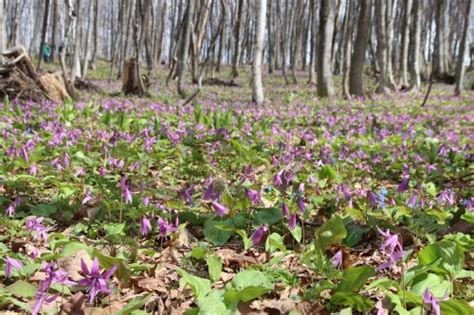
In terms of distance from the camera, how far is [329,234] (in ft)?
7.83

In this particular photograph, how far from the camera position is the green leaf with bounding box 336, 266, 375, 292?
1846 mm

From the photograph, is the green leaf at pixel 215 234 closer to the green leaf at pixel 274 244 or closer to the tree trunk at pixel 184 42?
the green leaf at pixel 274 244

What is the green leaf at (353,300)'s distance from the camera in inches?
71.6

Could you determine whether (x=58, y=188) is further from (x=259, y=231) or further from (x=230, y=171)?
(x=259, y=231)

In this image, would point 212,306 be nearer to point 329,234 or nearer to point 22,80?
point 329,234

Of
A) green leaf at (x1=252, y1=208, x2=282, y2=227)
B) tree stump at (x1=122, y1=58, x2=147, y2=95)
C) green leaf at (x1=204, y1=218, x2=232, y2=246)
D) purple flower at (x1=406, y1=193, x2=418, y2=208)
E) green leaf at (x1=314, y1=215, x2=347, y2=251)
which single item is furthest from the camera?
tree stump at (x1=122, y1=58, x2=147, y2=95)

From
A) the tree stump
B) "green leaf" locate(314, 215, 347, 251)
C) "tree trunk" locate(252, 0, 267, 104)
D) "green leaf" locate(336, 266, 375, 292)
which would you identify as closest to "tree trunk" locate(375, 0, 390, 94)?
"tree trunk" locate(252, 0, 267, 104)

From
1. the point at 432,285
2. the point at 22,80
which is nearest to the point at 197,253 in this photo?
the point at 432,285

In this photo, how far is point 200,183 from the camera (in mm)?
4477

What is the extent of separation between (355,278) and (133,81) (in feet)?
43.4

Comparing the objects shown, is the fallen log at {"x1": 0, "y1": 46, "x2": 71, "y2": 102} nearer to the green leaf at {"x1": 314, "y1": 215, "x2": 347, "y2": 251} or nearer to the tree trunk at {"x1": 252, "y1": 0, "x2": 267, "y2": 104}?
the tree trunk at {"x1": 252, "y1": 0, "x2": 267, "y2": 104}

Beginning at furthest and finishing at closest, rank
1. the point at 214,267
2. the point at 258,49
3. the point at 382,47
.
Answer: the point at 382,47, the point at 258,49, the point at 214,267

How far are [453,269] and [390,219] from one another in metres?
1.26

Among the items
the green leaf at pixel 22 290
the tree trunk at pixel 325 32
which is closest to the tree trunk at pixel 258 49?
the tree trunk at pixel 325 32
